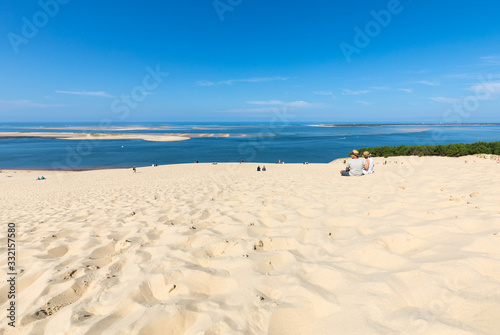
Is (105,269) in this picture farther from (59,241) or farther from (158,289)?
(59,241)

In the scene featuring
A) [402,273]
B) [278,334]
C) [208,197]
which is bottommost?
[208,197]

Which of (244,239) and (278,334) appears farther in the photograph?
(244,239)

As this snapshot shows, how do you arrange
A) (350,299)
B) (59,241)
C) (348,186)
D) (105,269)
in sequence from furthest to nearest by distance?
(348,186) < (59,241) < (105,269) < (350,299)

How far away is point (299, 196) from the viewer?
5539mm

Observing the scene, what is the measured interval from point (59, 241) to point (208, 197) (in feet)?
10.9

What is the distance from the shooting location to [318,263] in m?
2.49

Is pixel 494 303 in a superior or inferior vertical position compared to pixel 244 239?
superior

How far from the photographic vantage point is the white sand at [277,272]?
69.2 inches

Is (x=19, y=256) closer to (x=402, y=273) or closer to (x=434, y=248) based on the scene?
(x=402, y=273)

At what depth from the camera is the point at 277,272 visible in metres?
2.40

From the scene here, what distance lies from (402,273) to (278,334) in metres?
1.26

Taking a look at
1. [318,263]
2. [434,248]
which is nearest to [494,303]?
[434,248]

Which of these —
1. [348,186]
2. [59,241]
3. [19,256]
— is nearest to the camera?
[19,256]

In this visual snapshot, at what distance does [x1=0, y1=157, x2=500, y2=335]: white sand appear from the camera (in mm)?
1758
